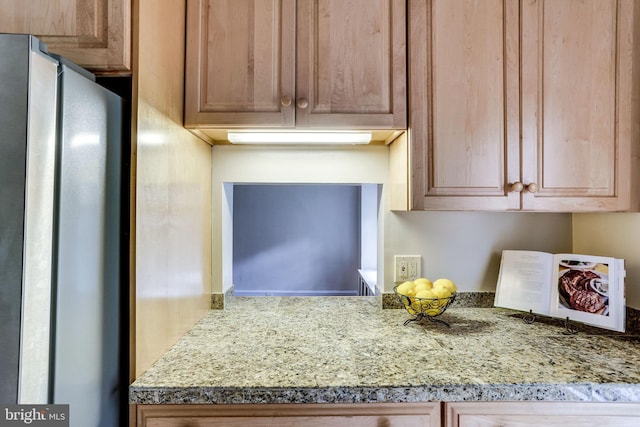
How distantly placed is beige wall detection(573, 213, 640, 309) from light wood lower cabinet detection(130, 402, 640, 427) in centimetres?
56

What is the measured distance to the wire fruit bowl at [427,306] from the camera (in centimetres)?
121

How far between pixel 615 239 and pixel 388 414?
3.81 feet

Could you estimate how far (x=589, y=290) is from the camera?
118 centimetres

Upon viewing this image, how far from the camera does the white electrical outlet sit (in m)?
1.44

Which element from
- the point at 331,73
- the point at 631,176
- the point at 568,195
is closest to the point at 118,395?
the point at 331,73

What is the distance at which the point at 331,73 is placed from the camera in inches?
43.5

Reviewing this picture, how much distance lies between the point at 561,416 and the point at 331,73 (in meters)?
1.21

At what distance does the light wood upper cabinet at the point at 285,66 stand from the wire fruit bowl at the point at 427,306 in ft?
2.20

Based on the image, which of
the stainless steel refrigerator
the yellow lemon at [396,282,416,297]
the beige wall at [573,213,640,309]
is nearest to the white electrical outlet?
the yellow lemon at [396,282,416,297]

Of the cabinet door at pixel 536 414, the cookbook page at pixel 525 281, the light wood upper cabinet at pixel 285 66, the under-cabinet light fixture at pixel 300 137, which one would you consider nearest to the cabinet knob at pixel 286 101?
the light wood upper cabinet at pixel 285 66

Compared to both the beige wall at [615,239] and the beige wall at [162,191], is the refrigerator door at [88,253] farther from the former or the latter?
the beige wall at [615,239]

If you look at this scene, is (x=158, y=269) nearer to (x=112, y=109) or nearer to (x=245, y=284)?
(x=112, y=109)

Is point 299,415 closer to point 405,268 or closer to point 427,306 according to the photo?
point 427,306

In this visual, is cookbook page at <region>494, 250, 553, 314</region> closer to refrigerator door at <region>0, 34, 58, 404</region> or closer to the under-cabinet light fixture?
the under-cabinet light fixture
